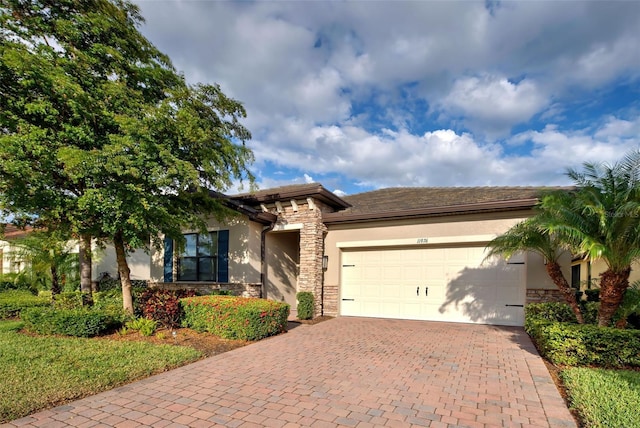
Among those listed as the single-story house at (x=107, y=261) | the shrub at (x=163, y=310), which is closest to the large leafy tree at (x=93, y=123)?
the shrub at (x=163, y=310)

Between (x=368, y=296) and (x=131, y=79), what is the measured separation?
910cm

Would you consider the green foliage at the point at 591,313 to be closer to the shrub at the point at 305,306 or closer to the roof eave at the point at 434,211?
the roof eave at the point at 434,211

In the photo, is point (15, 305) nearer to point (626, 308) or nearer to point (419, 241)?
point (419, 241)

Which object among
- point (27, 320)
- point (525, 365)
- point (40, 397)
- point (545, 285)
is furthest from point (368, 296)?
point (27, 320)

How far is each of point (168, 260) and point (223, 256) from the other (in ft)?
8.71

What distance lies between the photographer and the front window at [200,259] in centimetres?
1215

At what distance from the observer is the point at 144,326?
26.3 feet

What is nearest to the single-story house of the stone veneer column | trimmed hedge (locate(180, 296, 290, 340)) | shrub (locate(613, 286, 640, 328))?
trimmed hedge (locate(180, 296, 290, 340))

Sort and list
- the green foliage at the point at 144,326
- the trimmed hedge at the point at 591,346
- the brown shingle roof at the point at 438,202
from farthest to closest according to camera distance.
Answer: the brown shingle roof at the point at 438,202 < the green foliage at the point at 144,326 < the trimmed hedge at the point at 591,346

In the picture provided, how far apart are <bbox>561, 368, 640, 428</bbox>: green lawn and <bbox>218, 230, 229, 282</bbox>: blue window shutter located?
9.60 m

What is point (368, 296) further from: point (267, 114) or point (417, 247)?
point (267, 114)

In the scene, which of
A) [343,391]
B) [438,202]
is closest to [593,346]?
[343,391]

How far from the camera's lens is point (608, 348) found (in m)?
5.66

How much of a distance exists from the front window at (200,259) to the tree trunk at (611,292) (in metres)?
10.5
